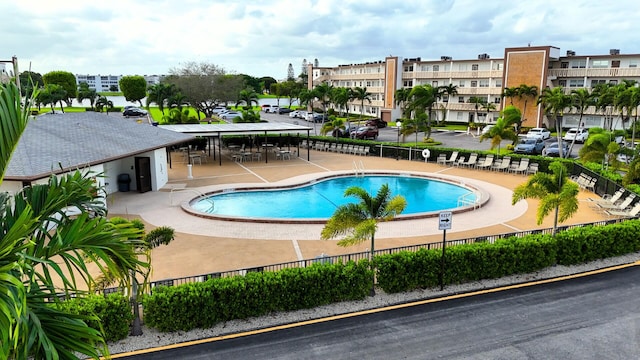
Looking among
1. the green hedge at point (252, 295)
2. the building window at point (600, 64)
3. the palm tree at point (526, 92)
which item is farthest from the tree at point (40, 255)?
the building window at point (600, 64)

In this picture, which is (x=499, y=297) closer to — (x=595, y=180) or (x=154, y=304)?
(x=154, y=304)

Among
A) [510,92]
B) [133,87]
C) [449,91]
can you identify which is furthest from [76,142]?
[133,87]

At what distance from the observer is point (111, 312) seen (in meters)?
9.83

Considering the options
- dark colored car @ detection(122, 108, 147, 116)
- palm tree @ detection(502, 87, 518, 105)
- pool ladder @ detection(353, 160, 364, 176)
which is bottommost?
pool ladder @ detection(353, 160, 364, 176)

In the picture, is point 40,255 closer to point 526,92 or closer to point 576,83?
point 526,92

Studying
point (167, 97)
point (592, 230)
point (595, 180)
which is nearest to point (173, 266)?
point (592, 230)

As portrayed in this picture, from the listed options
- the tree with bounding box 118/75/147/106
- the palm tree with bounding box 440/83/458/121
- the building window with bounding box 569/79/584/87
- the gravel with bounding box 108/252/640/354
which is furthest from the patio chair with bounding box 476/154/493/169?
the tree with bounding box 118/75/147/106

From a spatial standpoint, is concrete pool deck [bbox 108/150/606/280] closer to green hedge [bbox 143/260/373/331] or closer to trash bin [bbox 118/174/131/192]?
trash bin [bbox 118/174/131/192]

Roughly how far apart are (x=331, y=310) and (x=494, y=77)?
55333 millimetres

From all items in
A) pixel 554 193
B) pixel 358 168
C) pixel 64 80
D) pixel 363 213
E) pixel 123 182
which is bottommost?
pixel 358 168

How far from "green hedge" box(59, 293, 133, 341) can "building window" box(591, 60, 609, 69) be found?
5935cm

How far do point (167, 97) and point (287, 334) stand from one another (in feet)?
199

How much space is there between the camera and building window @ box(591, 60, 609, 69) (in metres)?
54.1

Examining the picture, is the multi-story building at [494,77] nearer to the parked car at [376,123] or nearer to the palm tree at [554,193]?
the parked car at [376,123]
